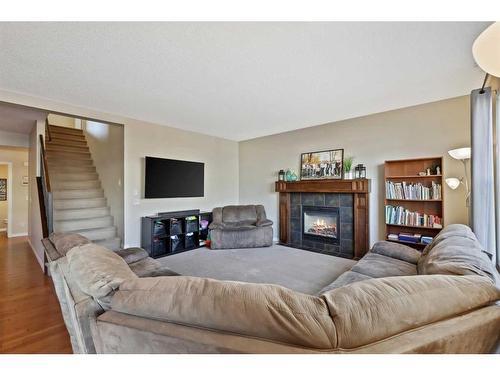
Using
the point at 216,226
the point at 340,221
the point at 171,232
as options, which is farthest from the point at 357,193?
the point at 171,232

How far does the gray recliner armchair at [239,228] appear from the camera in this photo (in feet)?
14.6

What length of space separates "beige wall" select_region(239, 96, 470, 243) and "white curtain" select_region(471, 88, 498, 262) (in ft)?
2.98

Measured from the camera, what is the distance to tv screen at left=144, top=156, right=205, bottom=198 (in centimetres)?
419

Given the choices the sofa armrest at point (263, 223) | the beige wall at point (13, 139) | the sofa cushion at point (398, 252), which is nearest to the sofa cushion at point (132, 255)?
the sofa armrest at point (263, 223)

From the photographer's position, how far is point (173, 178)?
14.9 feet

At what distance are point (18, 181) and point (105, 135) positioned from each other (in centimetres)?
346

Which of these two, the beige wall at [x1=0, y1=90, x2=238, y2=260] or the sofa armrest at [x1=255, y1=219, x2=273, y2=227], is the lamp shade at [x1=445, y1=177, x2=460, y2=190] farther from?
the beige wall at [x1=0, y1=90, x2=238, y2=260]

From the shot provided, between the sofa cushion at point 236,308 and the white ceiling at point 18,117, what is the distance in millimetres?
3784

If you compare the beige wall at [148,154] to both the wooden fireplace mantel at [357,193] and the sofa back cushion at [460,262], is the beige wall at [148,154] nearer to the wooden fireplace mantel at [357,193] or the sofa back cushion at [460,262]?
the wooden fireplace mantel at [357,193]

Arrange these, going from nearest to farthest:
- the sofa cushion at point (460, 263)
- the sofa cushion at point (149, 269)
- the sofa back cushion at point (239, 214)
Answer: the sofa cushion at point (460, 263) < the sofa cushion at point (149, 269) < the sofa back cushion at point (239, 214)

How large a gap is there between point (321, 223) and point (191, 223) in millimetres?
2551

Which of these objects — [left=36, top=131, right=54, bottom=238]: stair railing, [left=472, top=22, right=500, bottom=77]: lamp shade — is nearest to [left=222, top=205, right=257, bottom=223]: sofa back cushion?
[left=36, top=131, right=54, bottom=238]: stair railing
